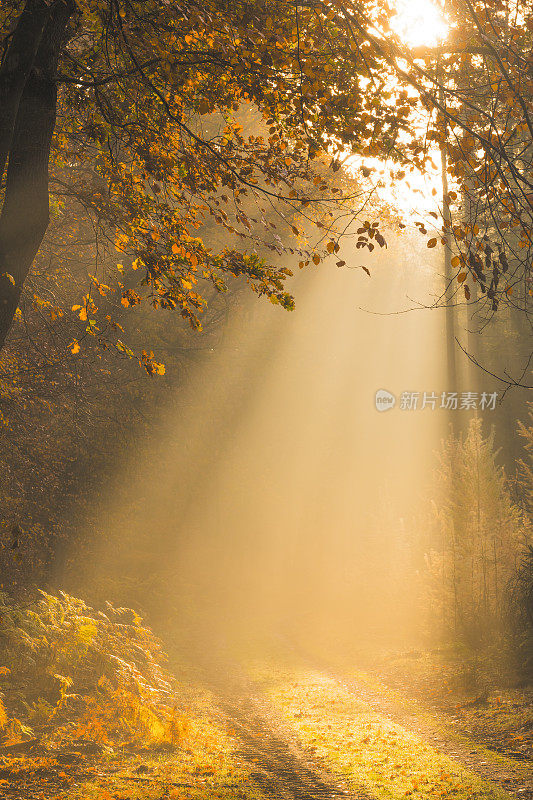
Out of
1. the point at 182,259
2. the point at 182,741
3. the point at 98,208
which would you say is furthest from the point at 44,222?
the point at 182,741

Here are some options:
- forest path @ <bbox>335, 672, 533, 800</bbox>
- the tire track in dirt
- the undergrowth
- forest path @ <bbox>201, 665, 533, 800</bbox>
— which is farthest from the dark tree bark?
forest path @ <bbox>335, 672, 533, 800</bbox>

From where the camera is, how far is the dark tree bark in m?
5.29

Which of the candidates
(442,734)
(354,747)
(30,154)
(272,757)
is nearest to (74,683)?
(272,757)

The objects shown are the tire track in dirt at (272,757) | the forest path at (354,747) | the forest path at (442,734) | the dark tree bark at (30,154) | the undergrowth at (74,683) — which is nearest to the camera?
the dark tree bark at (30,154)

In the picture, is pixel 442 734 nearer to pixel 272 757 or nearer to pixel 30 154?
pixel 272 757

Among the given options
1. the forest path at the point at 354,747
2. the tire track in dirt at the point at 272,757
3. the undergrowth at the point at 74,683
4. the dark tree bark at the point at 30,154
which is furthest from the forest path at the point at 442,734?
the dark tree bark at the point at 30,154

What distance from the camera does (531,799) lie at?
6793 mm

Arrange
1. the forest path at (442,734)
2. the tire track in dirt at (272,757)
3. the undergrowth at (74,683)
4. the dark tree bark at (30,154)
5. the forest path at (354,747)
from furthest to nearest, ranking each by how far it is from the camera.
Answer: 1. the undergrowth at (74,683)
2. the forest path at (442,734)
3. the forest path at (354,747)
4. the tire track in dirt at (272,757)
5. the dark tree bark at (30,154)

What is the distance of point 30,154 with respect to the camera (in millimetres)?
5422

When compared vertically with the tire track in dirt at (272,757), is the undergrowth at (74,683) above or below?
above

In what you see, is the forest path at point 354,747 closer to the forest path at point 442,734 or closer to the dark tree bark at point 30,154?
the forest path at point 442,734

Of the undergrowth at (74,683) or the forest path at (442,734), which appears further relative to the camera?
the undergrowth at (74,683)

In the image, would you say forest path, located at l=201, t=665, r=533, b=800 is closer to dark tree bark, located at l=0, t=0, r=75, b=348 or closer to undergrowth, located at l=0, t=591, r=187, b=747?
undergrowth, located at l=0, t=591, r=187, b=747

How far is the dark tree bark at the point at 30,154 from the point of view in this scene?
17.4ft
